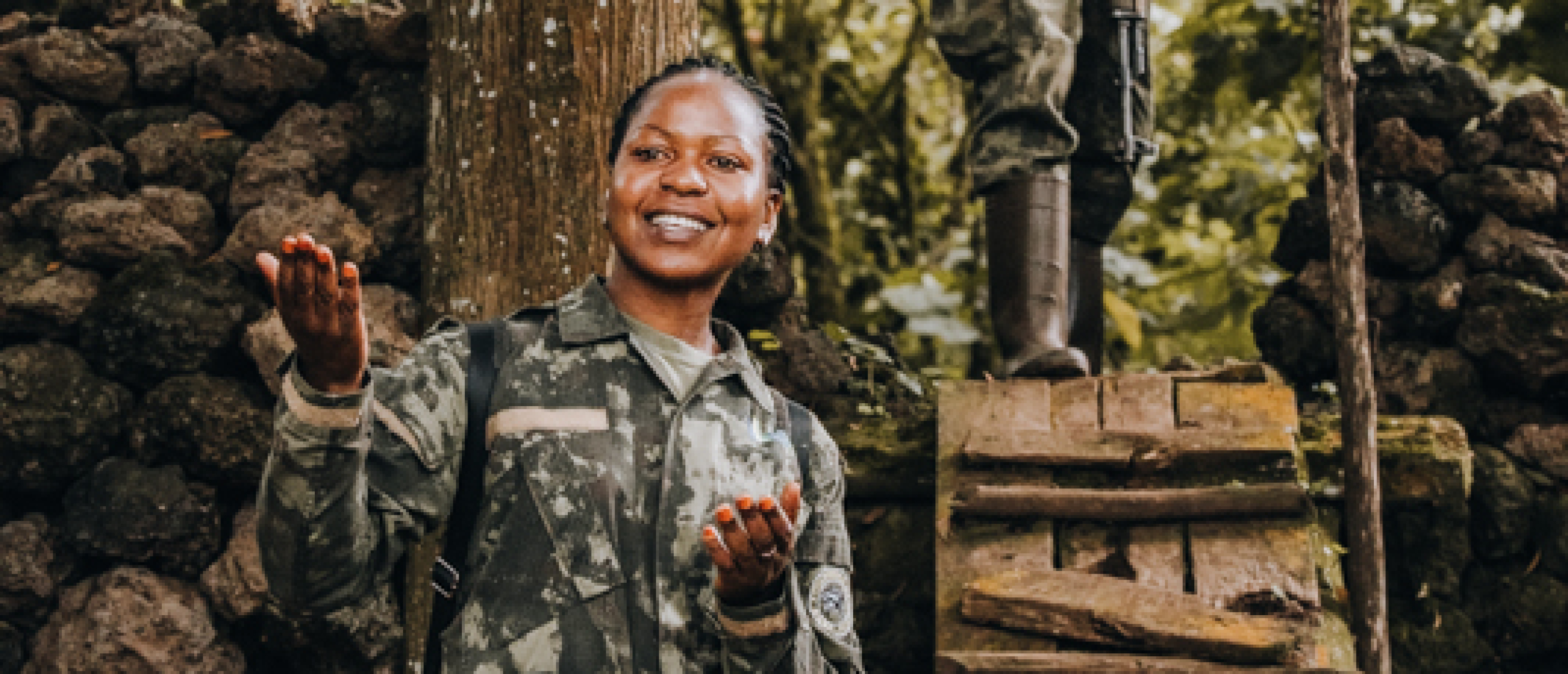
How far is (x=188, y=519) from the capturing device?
3297mm

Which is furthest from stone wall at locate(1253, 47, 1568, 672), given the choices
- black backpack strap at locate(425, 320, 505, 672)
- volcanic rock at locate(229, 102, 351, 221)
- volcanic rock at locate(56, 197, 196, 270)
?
volcanic rock at locate(56, 197, 196, 270)

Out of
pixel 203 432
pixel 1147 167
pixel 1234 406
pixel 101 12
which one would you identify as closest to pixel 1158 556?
pixel 1234 406

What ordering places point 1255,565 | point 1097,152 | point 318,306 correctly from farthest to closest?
point 1097,152, point 1255,565, point 318,306

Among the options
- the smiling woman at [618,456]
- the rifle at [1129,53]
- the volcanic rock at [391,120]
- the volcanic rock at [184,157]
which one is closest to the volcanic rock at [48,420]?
the volcanic rock at [184,157]

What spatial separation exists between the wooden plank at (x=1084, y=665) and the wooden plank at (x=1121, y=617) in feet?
0.11

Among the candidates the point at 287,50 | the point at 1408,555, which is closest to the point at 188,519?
the point at 287,50

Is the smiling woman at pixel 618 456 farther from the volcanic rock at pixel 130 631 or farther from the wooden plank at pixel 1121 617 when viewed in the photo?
the volcanic rock at pixel 130 631

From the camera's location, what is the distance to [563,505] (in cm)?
171

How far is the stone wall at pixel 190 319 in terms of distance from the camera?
3271 millimetres

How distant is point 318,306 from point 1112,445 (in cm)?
220

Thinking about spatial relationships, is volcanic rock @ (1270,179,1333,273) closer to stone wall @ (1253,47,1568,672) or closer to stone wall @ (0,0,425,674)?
stone wall @ (1253,47,1568,672)

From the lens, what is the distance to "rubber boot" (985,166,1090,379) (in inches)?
138

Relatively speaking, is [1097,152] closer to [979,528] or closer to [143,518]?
[979,528]

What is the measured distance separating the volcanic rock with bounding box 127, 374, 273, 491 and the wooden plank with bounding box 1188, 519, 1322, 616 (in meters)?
2.26
